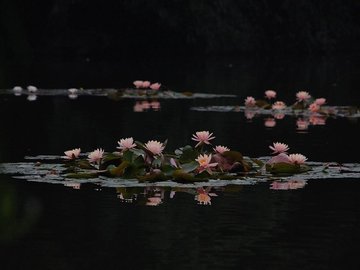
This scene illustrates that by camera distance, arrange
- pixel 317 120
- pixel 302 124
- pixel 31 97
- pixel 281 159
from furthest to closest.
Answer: pixel 31 97 → pixel 317 120 → pixel 302 124 → pixel 281 159

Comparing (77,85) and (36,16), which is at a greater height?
(36,16)

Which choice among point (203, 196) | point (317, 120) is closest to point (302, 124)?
point (317, 120)

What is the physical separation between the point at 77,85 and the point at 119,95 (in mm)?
3514

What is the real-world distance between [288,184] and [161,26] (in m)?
31.0

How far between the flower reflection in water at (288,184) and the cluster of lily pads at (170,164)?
190mm

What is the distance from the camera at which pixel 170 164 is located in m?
9.15

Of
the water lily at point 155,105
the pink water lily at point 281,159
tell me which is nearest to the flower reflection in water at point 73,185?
the pink water lily at point 281,159

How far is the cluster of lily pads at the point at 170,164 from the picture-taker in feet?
29.6

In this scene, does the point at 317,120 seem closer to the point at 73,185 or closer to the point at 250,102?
the point at 250,102

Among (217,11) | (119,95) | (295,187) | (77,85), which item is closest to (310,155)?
(295,187)

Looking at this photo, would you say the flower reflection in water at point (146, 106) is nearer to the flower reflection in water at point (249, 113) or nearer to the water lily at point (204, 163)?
the flower reflection in water at point (249, 113)

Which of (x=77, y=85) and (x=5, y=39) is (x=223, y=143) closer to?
(x=5, y=39)

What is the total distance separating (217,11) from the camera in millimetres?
41406

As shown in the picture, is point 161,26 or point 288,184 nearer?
point 288,184
